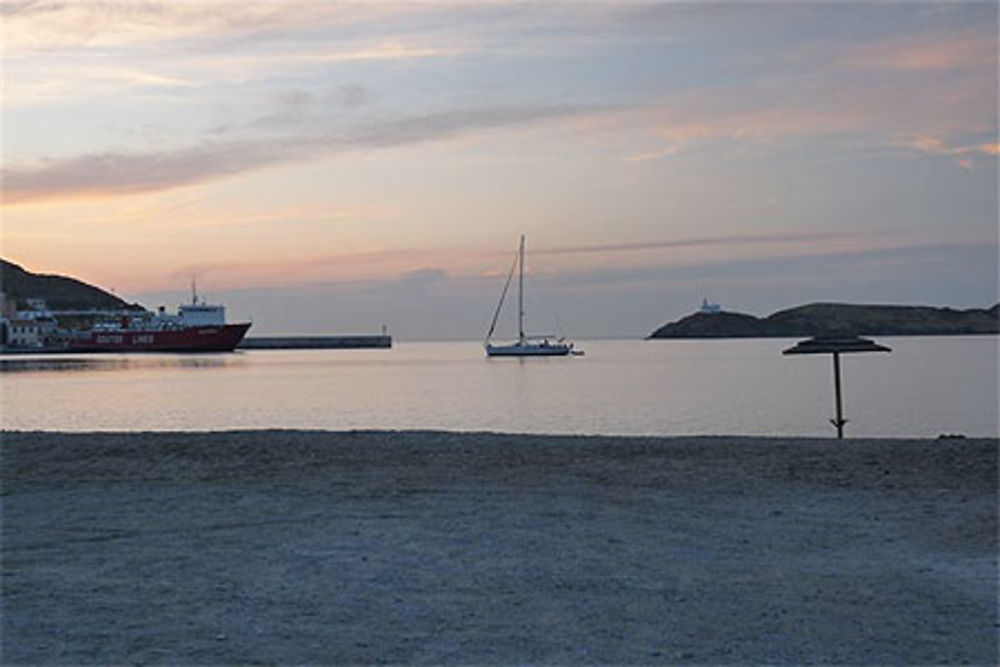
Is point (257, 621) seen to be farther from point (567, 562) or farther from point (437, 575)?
point (567, 562)

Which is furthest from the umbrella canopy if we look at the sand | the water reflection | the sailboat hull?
the sailboat hull

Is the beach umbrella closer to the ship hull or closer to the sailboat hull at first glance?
the sailboat hull

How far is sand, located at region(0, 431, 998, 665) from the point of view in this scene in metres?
6.71

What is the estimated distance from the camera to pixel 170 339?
13650cm

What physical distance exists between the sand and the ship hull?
124923 mm

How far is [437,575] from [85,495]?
5.68 m

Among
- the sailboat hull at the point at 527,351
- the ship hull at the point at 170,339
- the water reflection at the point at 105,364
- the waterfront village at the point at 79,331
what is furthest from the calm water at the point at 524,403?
the waterfront village at the point at 79,331

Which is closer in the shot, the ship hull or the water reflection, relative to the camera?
the water reflection

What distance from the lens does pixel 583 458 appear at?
48.4 ft

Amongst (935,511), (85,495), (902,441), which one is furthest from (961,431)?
(85,495)

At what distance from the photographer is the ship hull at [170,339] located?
136500 mm

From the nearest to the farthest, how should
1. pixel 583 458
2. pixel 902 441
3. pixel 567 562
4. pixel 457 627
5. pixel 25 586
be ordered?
pixel 457 627
pixel 25 586
pixel 567 562
pixel 583 458
pixel 902 441

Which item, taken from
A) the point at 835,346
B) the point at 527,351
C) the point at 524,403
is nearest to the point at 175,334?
the point at 527,351

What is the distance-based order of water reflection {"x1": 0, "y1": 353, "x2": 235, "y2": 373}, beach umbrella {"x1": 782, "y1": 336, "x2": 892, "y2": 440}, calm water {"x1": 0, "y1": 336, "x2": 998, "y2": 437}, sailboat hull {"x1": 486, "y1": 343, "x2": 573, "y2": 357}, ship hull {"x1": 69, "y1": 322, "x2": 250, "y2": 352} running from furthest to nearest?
ship hull {"x1": 69, "y1": 322, "x2": 250, "y2": 352}
sailboat hull {"x1": 486, "y1": 343, "x2": 573, "y2": 357}
water reflection {"x1": 0, "y1": 353, "x2": 235, "y2": 373}
calm water {"x1": 0, "y1": 336, "x2": 998, "y2": 437}
beach umbrella {"x1": 782, "y1": 336, "x2": 892, "y2": 440}
